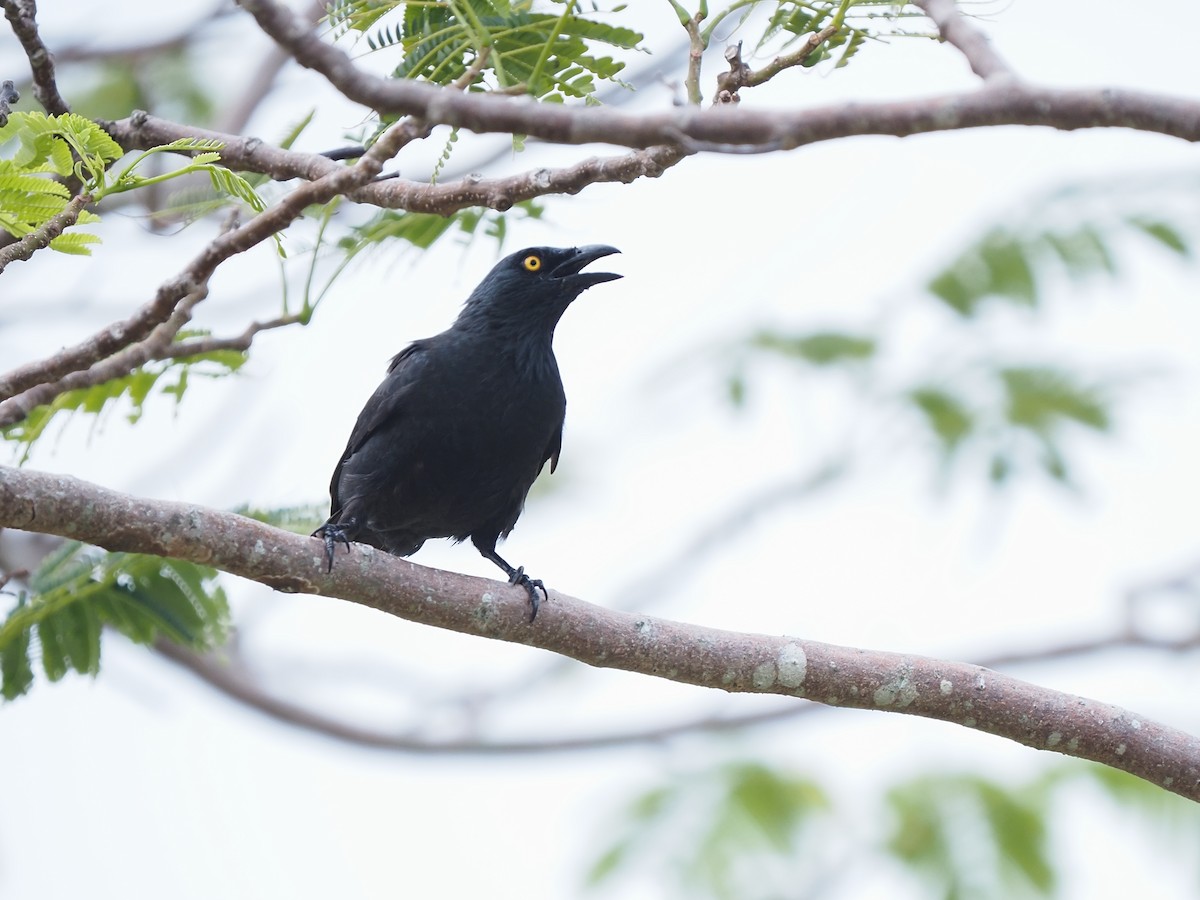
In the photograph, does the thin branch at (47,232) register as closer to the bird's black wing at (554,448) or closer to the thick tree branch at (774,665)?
the thick tree branch at (774,665)

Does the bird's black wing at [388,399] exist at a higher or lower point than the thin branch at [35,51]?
lower

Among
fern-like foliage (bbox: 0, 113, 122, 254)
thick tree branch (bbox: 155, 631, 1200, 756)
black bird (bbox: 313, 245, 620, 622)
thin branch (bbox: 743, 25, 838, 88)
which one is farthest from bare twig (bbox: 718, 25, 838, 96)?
thick tree branch (bbox: 155, 631, 1200, 756)

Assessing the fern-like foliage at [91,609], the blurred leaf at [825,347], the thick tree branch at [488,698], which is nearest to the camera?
the fern-like foliage at [91,609]

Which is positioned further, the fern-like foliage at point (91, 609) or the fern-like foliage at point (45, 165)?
the fern-like foliage at point (91, 609)

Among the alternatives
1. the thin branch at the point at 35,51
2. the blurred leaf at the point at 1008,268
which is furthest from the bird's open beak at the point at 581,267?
the blurred leaf at the point at 1008,268

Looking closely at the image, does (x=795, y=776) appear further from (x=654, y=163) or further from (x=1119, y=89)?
(x=1119, y=89)

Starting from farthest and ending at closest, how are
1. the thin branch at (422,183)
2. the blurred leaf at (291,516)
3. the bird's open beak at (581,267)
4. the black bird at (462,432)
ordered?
the bird's open beak at (581,267), the black bird at (462,432), the blurred leaf at (291,516), the thin branch at (422,183)

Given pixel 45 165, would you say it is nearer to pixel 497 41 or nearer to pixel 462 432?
pixel 497 41

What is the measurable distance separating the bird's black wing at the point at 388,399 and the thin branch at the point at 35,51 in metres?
1.81

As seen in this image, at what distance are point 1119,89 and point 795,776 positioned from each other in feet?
21.5

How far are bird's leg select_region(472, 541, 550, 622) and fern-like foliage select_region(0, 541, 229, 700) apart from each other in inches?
37.3

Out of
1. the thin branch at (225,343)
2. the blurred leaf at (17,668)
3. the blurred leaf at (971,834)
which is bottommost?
the blurred leaf at (971,834)

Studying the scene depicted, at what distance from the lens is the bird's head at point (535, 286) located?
5.28m

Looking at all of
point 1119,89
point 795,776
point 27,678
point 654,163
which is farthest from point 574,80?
point 795,776
